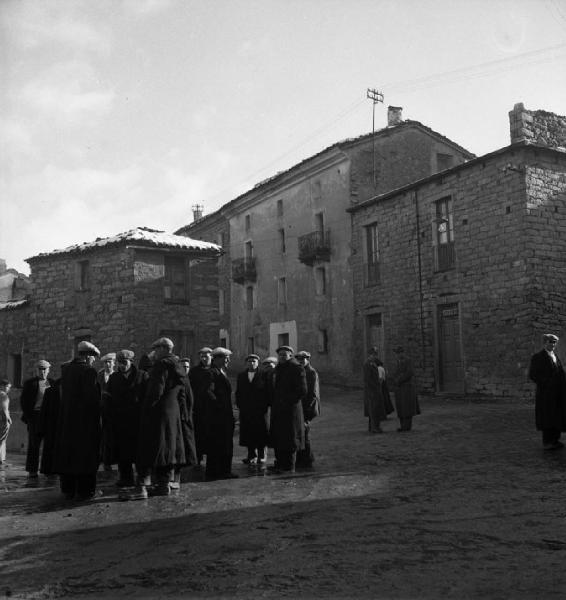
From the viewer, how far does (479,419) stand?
1362 centimetres

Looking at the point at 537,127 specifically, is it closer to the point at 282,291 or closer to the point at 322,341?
the point at 322,341

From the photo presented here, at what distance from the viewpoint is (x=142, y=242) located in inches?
751

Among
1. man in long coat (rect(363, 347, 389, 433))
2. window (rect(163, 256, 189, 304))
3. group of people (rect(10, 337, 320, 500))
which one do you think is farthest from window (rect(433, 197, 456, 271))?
group of people (rect(10, 337, 320, 500))

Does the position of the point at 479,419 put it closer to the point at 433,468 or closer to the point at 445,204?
the point at 433,468

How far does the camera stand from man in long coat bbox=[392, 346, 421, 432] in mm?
12516

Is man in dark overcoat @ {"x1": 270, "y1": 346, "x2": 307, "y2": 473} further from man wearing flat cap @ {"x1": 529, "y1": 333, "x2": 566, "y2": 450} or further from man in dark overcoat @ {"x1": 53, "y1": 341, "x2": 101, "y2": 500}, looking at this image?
man wearing flat cap @ {"x1": 529, "y1": 333, "x2": 566, "y2": 450}

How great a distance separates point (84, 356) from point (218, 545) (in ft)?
10.1

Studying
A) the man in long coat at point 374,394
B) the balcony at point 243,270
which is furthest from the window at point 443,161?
the man in long coat at point 374,394

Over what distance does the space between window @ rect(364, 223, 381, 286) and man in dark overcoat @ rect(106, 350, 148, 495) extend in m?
16.0

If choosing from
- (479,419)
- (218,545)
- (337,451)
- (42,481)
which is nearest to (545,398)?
(337,451)

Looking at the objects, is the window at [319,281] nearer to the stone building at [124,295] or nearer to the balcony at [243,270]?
the balcony at [243,270]

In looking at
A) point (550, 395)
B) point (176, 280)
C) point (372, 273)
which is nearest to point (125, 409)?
point (550, 395)

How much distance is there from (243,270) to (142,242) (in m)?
12.4

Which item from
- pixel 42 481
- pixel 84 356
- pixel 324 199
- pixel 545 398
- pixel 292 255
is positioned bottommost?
pixel 42 481
